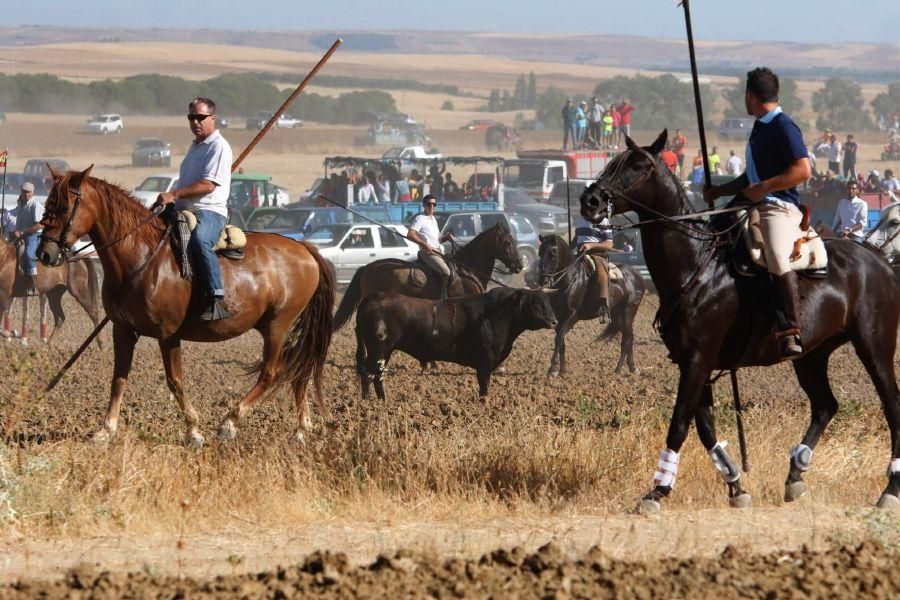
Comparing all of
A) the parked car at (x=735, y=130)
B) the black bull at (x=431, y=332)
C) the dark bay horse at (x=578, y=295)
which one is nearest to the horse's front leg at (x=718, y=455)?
the black bull at (x=431, y=332)

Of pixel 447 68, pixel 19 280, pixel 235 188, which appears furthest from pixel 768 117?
pixel 447 68

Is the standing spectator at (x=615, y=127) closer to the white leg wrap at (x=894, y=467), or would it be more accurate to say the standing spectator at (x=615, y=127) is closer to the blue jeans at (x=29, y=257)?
the blue jeans at (x=29, y=257)

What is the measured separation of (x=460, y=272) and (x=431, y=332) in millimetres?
3943

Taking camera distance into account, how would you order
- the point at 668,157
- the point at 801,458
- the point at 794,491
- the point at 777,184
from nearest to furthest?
the point at 777,184, the point at 794,491, the point at 801,458, the point at 668,157

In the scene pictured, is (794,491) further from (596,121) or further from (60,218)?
(596,121)

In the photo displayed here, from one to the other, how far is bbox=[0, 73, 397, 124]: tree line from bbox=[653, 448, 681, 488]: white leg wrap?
272 ft

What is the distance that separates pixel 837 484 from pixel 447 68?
587ft

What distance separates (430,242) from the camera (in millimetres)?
20672

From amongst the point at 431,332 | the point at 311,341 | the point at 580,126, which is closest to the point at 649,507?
the point at 311,341

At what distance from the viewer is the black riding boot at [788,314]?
9.15 m

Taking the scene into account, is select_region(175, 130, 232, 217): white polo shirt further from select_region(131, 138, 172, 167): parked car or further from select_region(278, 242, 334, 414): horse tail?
select_region(131, 138, 172, 167): parked car

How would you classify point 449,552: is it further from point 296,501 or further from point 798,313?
point 798,313

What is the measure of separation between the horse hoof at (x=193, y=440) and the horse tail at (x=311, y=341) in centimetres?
134

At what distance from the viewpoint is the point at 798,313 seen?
931cm
